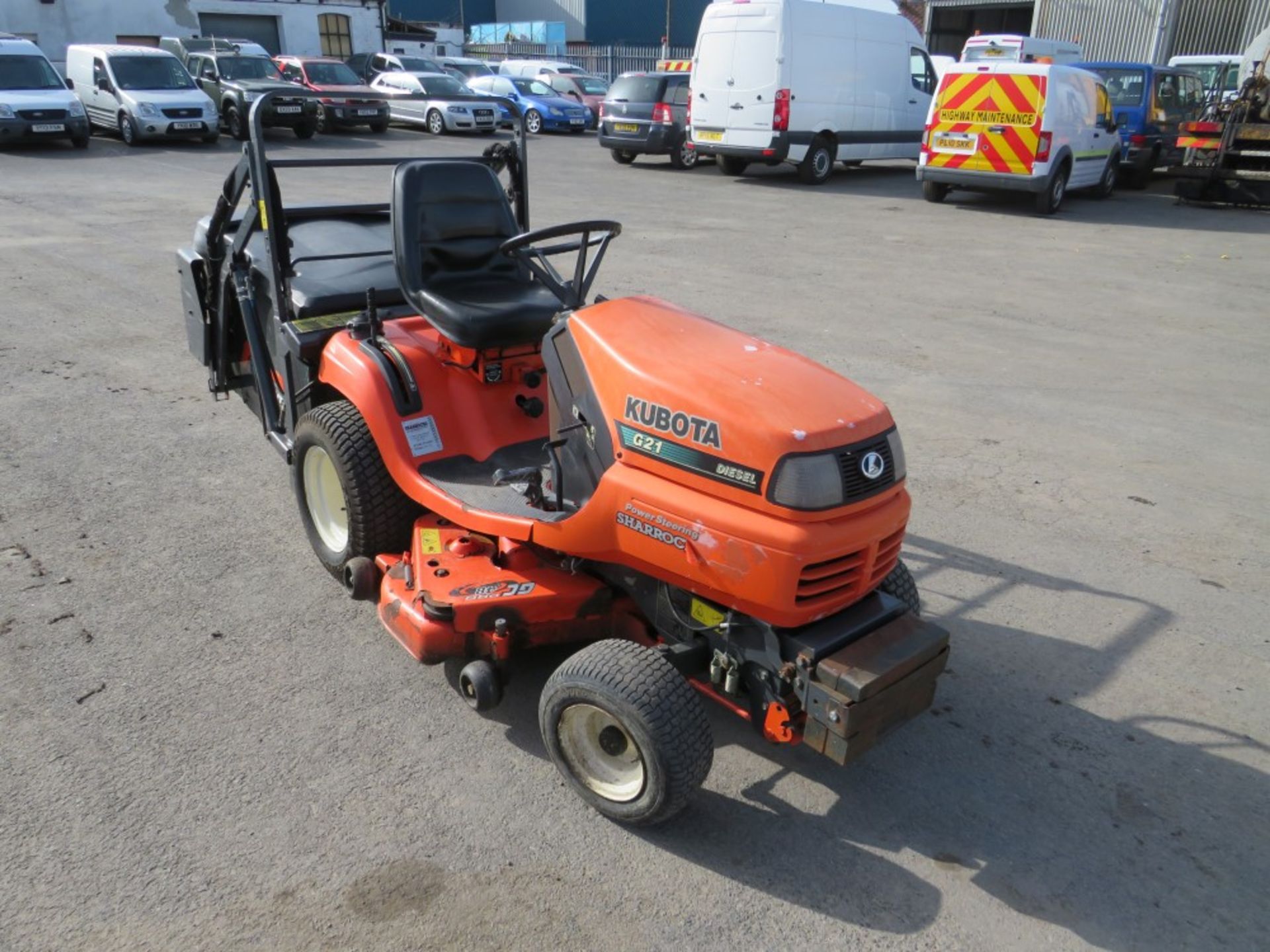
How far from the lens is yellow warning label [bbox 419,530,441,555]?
11.4 ft

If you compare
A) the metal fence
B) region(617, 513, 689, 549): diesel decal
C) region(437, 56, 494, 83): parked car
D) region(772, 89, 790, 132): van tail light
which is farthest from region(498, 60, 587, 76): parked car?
region(617, 513, 689, 549): diesel decal

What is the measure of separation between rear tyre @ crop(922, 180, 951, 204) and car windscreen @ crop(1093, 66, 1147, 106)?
4272 mm

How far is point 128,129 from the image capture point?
18062mm

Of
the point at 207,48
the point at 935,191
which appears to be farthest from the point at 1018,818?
the point at 207,48

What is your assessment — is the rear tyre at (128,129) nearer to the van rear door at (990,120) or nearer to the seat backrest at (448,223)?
the van rear door at (990,120)

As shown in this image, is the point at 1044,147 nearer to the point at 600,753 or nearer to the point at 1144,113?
the point at 1144,113

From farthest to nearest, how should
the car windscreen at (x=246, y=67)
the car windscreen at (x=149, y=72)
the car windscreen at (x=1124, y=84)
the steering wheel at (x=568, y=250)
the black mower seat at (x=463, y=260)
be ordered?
the car windscreen at (x=246, y=67), the car windscreen at (x=149, y=72), the car windscreen at (x=1124, y=84), the black mower seat at (x=463, y=260), the steering wheel at (x=568, y=250)

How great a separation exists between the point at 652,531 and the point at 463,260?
1748 millimetres

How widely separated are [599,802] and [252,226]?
2.96 m

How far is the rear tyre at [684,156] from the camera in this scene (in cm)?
1748

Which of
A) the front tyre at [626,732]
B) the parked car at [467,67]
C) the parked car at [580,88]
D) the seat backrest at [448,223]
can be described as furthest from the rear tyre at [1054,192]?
the parked car at [467,67]

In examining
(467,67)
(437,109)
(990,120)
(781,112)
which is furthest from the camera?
(467,67)

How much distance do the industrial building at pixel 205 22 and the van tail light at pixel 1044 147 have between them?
24.0 meters

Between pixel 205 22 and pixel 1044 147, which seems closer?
pixel 1044 147
